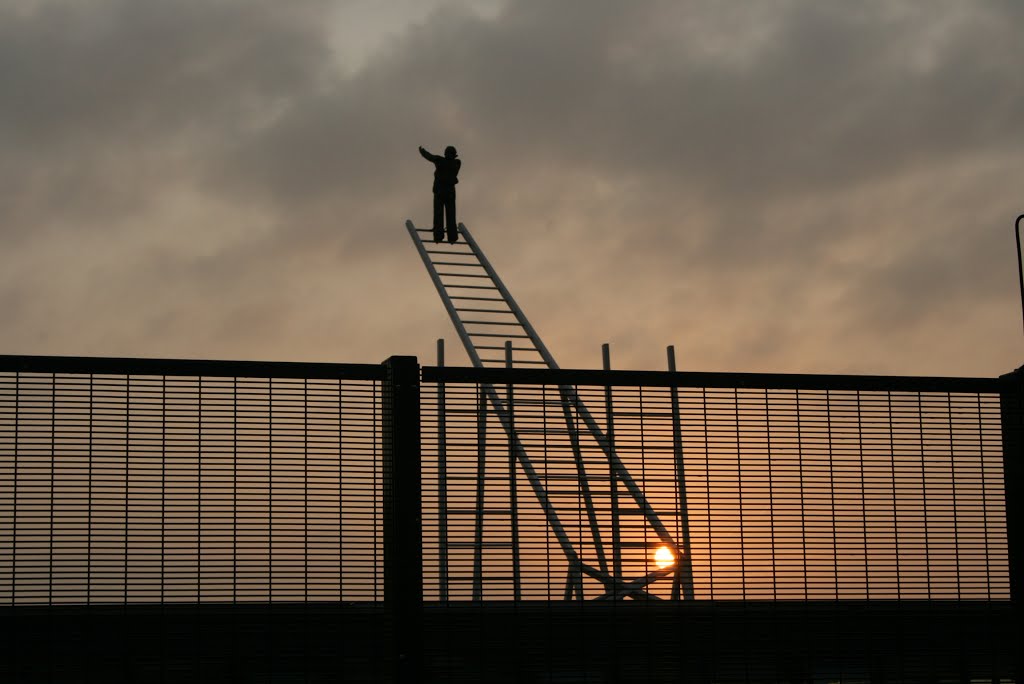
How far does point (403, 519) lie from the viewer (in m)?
8.15

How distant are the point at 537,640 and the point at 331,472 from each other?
168cm

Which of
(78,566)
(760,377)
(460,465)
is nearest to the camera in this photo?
(78,566)

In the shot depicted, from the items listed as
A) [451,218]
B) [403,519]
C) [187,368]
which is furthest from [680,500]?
[451,218]

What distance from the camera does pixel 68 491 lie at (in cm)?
788

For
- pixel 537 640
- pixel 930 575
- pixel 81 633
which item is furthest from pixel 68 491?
pixel 930 575

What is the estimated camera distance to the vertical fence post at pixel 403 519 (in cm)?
811

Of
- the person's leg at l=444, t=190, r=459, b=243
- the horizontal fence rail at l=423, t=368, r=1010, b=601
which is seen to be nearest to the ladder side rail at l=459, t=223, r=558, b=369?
the person's leg at l=444, t=190, r=459, b=243

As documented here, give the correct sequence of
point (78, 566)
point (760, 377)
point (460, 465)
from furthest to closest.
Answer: point (760, 377), point (460, 465), point (78, 566)

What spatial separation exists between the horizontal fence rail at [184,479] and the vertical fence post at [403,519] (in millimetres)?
96

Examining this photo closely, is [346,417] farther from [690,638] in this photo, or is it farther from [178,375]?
[690,638]

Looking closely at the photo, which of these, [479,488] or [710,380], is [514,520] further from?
[710,380]

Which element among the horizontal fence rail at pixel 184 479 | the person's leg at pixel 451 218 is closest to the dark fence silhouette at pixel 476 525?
the horizontal fence rail at pixel 184 479

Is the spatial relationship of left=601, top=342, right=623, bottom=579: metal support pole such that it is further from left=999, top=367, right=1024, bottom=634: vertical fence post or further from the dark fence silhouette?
left=999, top=367, right=1024, bottom=634: vertical fence post

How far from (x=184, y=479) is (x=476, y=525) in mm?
1839
